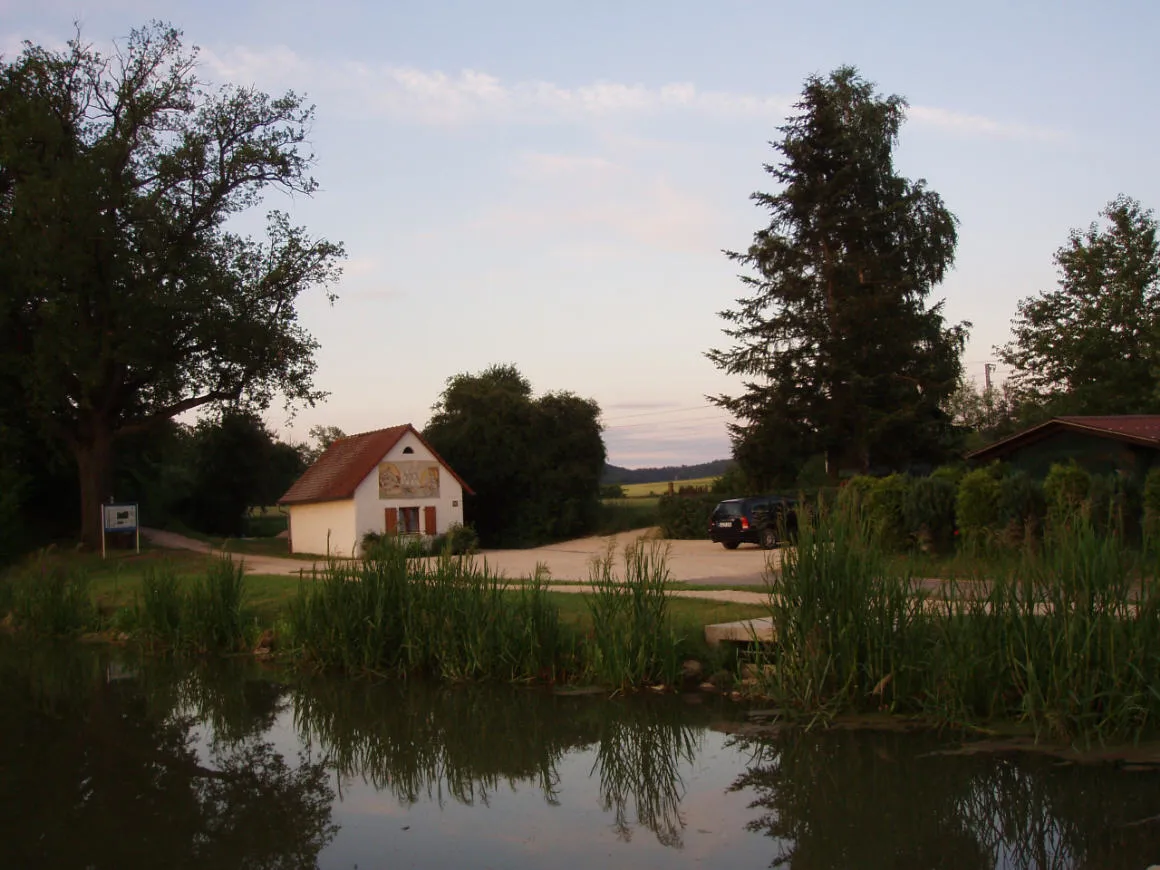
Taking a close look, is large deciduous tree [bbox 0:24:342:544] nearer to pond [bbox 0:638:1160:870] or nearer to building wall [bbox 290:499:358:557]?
building wall [bbox 290:499:358:557]

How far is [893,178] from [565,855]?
39.9 metres

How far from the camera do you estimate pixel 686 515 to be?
38.6m

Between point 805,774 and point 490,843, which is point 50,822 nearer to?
point 490,843

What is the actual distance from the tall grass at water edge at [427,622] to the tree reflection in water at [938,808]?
4.01m

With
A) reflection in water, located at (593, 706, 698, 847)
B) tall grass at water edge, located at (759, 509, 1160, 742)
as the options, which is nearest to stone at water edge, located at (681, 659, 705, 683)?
reflection in water, located at (593, 706, 698, 847)

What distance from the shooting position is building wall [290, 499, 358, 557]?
3594cm

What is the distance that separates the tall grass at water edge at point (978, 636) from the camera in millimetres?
8461

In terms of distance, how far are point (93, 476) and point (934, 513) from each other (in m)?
26.1

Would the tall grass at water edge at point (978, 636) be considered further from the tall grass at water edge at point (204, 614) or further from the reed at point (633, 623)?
the tall grass at water edge at point (204, 614)

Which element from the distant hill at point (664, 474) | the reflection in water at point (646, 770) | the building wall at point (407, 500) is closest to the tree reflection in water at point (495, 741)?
the reflection in water at point (646, 770)

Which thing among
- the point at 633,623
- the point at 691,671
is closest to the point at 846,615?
the point at 633,623

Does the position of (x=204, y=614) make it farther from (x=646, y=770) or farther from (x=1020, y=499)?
(x=1020, y=499)

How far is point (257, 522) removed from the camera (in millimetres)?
67188

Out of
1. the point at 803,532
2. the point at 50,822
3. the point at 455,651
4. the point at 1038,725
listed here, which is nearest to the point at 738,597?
the point at 455,651
